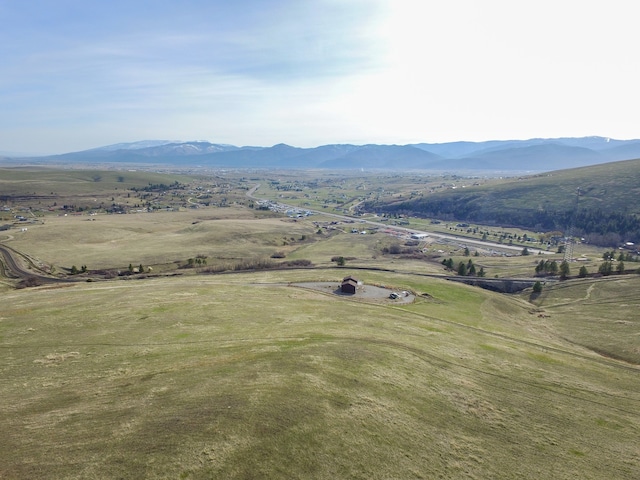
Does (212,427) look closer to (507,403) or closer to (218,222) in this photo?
(507,403)

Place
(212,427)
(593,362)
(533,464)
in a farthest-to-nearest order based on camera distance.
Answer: (593,362)
(533,464)
(212,427)

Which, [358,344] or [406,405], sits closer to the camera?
[406,405]

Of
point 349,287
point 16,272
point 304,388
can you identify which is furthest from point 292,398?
point 16,272

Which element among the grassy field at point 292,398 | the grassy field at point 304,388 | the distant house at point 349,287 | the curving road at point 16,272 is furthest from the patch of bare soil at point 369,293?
the curving road at point 16,272

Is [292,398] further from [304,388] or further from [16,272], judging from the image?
[16,272]

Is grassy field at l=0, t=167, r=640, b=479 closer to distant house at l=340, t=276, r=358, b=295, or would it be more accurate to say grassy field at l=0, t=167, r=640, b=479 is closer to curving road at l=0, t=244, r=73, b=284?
distant house at l=340, t=276, r=358, b=295

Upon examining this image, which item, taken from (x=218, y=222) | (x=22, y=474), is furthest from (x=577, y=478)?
(x=218, y=222)

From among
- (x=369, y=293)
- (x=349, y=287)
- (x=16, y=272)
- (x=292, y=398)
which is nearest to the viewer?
(x=292, y=398)
